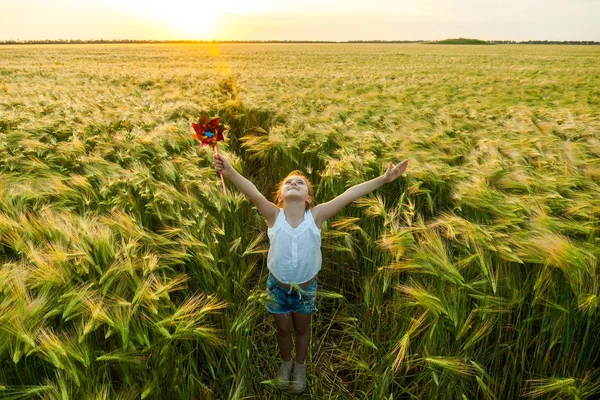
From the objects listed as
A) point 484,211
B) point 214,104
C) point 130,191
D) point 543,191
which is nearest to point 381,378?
point 484,211

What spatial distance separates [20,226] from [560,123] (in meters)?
5.05

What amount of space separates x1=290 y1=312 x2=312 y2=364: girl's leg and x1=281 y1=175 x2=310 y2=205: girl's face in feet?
2.11

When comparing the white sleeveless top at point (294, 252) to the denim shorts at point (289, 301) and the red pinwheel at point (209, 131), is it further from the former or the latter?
the red pinwheel at point (209, 131)

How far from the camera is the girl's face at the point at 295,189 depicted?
6.77 feet

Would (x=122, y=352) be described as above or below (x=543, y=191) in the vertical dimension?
below

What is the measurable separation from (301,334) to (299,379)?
0.23 metres

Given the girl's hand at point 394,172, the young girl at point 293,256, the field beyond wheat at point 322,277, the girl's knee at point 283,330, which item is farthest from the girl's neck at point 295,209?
the girl's knee at point 283,330

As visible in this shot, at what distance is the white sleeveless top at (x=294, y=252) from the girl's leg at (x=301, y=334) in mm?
216

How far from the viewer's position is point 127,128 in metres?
3.84

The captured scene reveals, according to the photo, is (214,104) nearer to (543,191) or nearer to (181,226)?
(181,226)

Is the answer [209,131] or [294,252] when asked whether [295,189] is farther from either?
[209,131]

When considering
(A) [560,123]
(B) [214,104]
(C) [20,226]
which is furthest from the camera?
(B) [214,104]

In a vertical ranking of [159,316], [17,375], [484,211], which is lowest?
[17,375]

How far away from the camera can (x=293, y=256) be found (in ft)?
6.67
